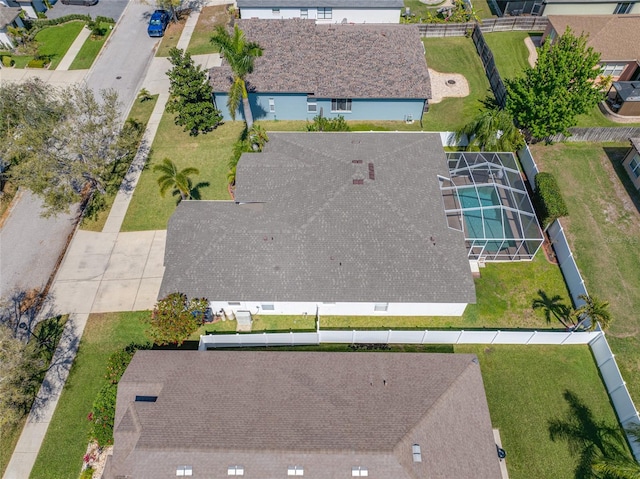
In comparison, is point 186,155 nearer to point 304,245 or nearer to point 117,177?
point 117,177

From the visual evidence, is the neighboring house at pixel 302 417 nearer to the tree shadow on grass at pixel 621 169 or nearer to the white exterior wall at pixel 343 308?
the white exterior wall at pixel 343 308

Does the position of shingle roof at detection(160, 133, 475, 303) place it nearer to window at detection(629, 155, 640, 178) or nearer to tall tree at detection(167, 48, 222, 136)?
tall tree at detection(167, 48, 222, 136)

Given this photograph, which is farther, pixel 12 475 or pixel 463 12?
pixel 463 12

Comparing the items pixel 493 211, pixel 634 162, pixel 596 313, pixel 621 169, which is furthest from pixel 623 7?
pixel 596 313

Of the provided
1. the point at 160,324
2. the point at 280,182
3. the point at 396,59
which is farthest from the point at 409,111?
the point at 160,324

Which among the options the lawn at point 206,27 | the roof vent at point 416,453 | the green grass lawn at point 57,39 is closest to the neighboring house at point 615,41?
the lawn at point 206,27

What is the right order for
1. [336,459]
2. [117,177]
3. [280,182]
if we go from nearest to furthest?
[336,459]
[280,182]
[117,177]
